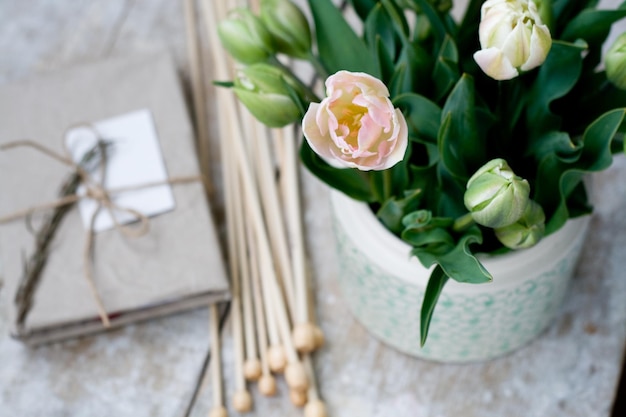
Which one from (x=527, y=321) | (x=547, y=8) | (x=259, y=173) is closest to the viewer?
(x=547, y=8)

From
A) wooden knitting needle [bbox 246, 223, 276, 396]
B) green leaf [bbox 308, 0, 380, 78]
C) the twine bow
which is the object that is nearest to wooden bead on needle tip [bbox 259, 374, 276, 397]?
wooden knitting needle [bbox 246, 223, 276, 396]

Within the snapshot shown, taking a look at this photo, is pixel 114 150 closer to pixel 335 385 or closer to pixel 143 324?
pixel 143 324

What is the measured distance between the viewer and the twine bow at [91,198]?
1.78 ft

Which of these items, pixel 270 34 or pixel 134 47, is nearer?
pixel 270 34

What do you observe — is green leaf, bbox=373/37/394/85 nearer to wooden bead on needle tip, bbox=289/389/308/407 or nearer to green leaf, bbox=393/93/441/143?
green leaf, bbox=393/93/441/143

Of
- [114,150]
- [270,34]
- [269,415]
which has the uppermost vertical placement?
[270,34]

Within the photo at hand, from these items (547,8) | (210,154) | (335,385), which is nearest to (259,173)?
(210,154)

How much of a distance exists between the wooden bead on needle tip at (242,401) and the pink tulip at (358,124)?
0.26 m

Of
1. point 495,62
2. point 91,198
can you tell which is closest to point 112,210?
point 91,198

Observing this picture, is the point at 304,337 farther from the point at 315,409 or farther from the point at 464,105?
the point at 464,105

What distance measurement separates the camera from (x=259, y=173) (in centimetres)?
59

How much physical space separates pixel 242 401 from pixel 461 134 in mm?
237

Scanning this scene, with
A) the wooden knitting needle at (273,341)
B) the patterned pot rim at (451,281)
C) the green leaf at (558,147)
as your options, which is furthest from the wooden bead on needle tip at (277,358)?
the green leaf at (558,147)

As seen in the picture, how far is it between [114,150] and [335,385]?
239 millimetres
